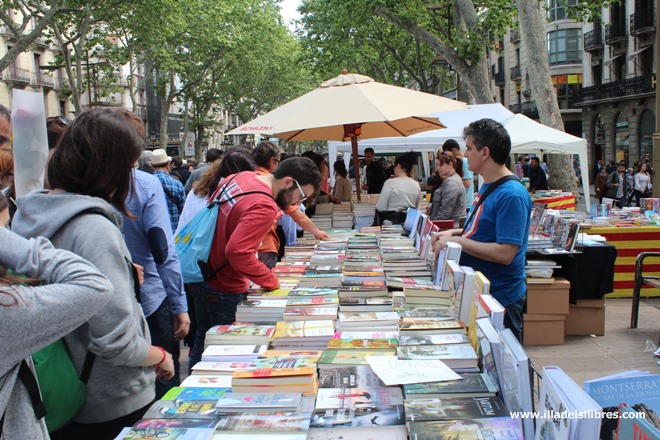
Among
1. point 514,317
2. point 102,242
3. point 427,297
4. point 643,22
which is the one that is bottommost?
point 514,317

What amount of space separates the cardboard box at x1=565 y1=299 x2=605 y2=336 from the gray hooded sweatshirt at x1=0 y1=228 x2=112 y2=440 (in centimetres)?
550

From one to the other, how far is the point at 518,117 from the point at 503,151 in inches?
365

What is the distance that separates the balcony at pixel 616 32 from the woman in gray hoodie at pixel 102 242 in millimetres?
38237

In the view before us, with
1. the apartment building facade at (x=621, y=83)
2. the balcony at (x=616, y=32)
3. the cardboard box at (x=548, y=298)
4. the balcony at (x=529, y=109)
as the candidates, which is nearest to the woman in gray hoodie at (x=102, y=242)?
the cardboard box at (x=548, y=298)

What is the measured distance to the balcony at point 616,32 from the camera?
34.8 m

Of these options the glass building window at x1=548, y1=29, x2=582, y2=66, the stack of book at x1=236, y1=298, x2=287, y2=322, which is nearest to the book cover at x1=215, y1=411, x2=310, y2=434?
the stack of book at x1=236, y1=298, x2=287, y2=322

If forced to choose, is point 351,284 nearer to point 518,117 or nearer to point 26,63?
point 518,117

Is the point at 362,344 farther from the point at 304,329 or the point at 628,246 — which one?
the point at 628,246

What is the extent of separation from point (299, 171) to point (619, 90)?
35.9 meters

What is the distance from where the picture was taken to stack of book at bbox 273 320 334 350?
270 cm

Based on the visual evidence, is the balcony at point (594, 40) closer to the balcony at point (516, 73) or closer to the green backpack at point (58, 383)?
the balcony at point (516, 73)

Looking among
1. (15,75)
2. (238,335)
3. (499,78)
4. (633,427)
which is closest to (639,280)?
(238,335)

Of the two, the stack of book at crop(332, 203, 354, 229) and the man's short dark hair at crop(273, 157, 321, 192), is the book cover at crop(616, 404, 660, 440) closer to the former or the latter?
the man's short dark hair at crop(273, 157, 321, 192)

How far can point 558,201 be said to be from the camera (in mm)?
12773
